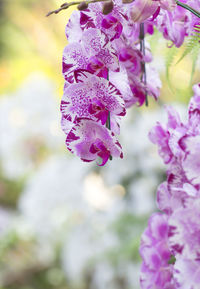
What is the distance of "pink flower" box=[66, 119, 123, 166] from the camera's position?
0.96 ft

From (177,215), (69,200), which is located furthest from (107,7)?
(69,200)

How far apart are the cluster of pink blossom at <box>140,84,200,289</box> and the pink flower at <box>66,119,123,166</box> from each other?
0.04 metres

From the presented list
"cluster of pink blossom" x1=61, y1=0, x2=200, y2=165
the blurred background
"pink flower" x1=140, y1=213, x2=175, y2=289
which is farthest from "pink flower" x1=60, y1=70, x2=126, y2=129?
the blurred background

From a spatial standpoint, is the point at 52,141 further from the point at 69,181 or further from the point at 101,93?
the point at 101,93

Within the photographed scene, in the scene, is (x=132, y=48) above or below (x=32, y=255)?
above

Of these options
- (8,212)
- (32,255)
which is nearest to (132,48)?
(32,255)

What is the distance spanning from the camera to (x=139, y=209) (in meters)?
1.47

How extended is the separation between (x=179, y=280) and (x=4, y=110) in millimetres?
1500

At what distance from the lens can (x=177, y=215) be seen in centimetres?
29

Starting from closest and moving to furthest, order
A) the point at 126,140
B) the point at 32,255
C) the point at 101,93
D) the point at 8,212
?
1. the point at 101,93
2. the point at 126,140
3. the point at 32,255
4. the point at 8,212

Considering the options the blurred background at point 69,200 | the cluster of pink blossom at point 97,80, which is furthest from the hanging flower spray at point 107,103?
the blurred background at point 69,200

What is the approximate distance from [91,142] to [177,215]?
0.23 ft

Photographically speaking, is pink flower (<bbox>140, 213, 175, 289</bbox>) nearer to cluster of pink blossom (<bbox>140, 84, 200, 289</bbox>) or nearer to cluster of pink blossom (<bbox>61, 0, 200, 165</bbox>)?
cluster of pink blossom (<bbox>140, 84, 200, 289</bbox>)

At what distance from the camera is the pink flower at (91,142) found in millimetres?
292
